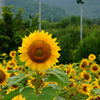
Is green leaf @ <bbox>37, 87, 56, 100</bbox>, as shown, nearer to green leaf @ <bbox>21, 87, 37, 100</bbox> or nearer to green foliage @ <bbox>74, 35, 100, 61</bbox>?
green leaf @ <bbox>21, 87, 37, 100</bbox>

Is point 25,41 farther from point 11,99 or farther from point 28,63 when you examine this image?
point 11,99

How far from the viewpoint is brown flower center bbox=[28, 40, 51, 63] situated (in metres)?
0.88

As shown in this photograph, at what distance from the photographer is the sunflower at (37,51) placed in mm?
877

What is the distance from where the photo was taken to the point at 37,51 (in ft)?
2.88

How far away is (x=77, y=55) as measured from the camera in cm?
534

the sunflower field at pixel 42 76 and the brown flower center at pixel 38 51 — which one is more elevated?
the brown flower center at pixel 38 51

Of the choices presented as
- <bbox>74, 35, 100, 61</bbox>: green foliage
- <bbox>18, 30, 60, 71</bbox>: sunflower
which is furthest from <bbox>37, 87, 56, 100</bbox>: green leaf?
<bbox>74, 35, 100, 61</bbox>: green foliage

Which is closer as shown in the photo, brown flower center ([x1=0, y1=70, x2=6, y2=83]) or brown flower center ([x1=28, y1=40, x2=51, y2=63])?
brown flower center ([x1=28, y1=40, x2=51, y2=63])

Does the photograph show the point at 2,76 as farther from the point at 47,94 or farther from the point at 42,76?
the point at 47,94

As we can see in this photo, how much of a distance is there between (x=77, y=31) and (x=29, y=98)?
51.3ft

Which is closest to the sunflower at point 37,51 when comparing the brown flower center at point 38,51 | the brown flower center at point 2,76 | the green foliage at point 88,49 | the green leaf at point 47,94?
the brown flower center at point 38,51

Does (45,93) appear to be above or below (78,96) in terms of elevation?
above

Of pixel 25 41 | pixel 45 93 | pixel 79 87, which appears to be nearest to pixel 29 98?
pixel 45 93

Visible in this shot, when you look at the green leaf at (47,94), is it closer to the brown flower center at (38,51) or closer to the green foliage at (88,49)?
the brown flower center at (38,51)
